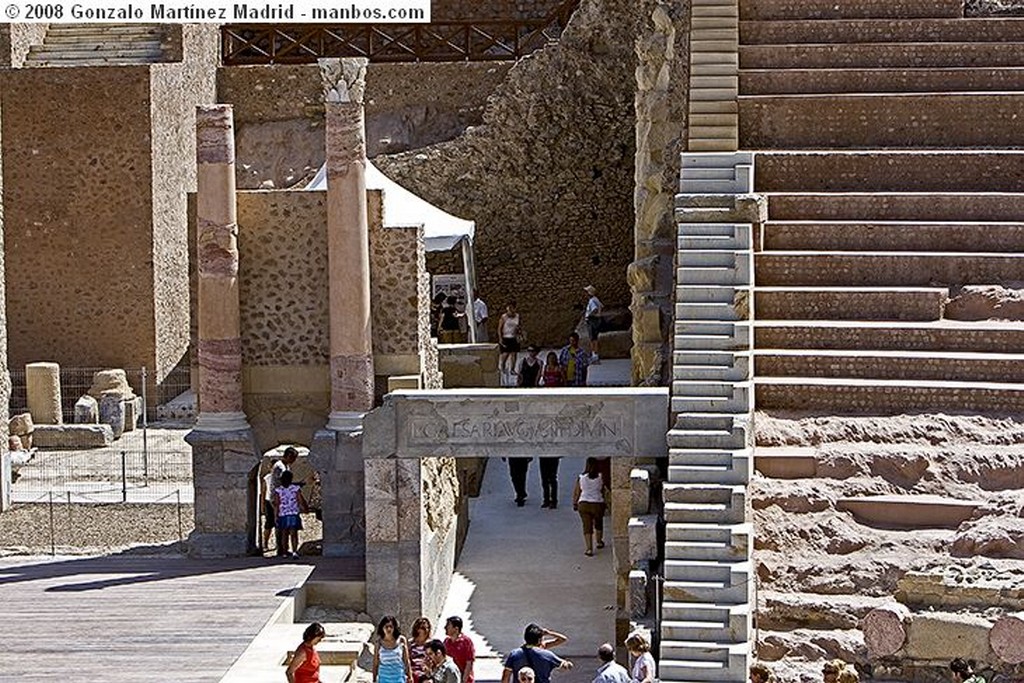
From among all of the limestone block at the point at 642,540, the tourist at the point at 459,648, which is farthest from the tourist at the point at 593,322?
the tourist at the point at 459,648

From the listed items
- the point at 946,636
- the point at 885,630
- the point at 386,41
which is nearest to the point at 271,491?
the point at 885,630

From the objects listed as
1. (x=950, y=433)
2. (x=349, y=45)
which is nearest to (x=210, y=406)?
(x=950, y=433)

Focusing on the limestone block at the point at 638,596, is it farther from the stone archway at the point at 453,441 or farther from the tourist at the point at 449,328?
the tourist at the point at 449,328

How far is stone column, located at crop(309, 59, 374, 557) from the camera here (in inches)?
671

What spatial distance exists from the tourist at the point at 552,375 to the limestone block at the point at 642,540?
8591 mm

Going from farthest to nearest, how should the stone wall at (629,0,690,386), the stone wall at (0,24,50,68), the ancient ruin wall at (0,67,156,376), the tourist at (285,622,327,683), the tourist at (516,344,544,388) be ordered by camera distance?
the stone wall at (0,24,50,68)
the ancient ruin wall at (0,67,156,376)
the tourist at (516,344,544,388)
the stone wall at (629,0,690,386)
the tourist at (285,622,327,683)

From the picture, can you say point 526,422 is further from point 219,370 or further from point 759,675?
point 759,675

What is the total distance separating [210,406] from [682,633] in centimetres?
580

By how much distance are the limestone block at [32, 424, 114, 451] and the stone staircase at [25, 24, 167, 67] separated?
21.4 feet

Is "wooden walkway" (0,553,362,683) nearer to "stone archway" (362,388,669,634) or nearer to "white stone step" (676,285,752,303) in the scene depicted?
"stone archway" (362,388,669,634)

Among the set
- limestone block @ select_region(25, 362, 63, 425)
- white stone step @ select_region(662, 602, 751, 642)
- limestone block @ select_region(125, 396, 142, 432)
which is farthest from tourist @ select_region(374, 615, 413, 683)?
limestone block @ select_region(125, 396, 142, 432)

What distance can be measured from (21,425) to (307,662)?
1308 centimetres

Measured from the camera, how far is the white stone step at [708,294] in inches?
634

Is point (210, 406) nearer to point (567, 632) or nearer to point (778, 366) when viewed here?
point (567, 632)
